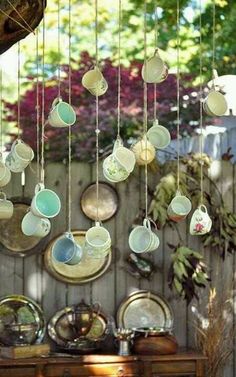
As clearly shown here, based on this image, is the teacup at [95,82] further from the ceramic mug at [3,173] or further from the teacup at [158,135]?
the ceramic mug at [3,173]

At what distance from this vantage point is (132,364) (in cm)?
501

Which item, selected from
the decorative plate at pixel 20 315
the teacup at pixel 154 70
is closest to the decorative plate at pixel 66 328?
the decorative plate at pixel 20 315

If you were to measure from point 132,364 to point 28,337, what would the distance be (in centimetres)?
57

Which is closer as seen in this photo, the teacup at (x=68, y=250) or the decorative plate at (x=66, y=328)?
the teacup at (x=68, y=250)

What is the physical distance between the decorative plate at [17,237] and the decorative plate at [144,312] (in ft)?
1.99

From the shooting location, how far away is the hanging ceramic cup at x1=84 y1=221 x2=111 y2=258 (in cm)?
345

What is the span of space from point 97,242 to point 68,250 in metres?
0.11

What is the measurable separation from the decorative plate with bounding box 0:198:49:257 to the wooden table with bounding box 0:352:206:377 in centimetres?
67

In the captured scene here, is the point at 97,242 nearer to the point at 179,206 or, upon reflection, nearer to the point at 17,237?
the point at 179,206

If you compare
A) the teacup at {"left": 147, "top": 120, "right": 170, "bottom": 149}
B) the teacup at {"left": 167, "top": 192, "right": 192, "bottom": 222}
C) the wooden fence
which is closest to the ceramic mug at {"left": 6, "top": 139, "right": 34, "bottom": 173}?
the teacup at {"left": 147, "top": 120, "right": 170, "bottom": 149}

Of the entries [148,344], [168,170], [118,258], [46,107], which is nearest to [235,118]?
[168,170]

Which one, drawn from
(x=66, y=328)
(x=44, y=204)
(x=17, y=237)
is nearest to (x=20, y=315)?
(x=66, y=328)

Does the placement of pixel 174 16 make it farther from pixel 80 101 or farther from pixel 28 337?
pixel 28 337

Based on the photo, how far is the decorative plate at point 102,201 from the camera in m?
5.33
